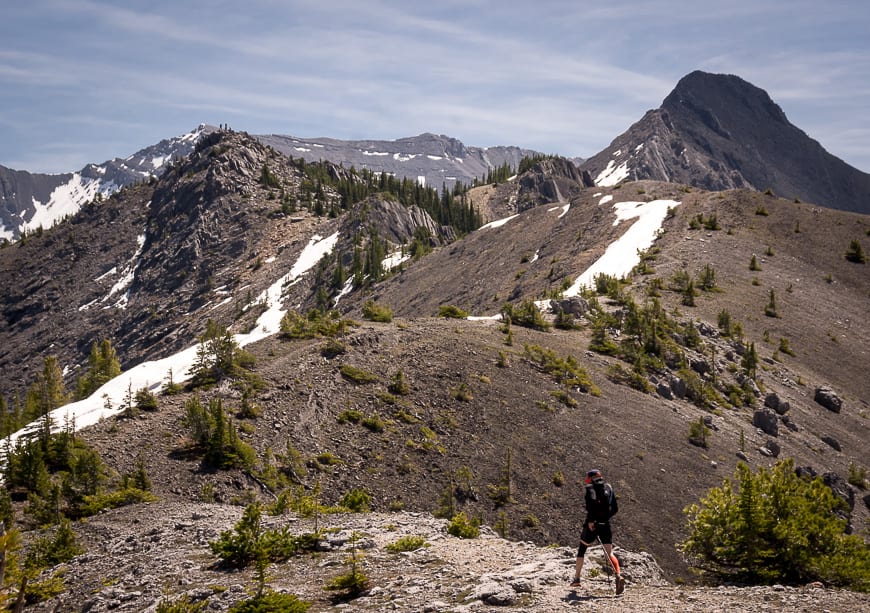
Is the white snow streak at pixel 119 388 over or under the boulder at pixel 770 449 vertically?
over

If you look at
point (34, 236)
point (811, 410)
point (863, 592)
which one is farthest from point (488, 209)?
point (863, 592)

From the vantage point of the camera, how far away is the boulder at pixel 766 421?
36844 mm

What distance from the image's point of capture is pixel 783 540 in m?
13.6

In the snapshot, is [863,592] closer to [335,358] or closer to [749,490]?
[749,490]

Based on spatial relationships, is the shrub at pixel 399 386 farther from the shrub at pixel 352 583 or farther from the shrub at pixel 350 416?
the shrub at pixel 352 583

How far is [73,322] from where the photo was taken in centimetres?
12875

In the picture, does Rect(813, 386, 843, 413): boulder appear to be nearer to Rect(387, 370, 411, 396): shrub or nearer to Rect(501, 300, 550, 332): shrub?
Rect(501, 300, 550, 332): shrub

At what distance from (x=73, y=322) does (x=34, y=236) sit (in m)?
55.1

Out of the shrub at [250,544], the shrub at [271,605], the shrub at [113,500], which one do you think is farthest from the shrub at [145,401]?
the shrub at [271,605]

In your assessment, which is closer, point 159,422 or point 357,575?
point 357,575

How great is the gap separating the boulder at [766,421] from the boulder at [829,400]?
283 inches

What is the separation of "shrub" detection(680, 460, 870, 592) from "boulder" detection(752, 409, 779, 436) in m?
24.1

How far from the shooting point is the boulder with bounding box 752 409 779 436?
1451 inches

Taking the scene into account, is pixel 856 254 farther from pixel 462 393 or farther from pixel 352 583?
pixel 352 583
